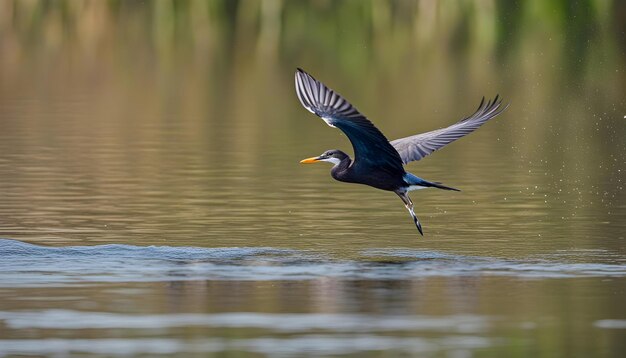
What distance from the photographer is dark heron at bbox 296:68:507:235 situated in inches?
508

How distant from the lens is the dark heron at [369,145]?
12906 millimetres

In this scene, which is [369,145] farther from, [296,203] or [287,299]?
[296,203]

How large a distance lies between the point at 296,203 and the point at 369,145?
3.09 m

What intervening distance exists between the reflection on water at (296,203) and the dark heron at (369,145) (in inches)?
20.7

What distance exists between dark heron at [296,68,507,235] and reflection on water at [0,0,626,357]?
0.53 meters

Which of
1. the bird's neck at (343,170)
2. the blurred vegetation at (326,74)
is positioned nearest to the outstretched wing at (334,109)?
the bird's neck at (343,170)

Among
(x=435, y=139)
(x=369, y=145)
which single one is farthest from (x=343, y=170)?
(x=435, y=139)

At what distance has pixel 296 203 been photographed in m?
16.8

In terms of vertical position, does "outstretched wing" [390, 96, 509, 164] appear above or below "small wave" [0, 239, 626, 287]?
above

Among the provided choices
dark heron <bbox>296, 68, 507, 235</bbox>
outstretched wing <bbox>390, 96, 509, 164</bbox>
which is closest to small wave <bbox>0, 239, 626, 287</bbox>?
dark heron <bbox>296, 68, 507, 235</bbox>

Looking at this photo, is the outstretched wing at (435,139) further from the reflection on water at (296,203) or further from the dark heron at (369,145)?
the reflection on water at (296,203)

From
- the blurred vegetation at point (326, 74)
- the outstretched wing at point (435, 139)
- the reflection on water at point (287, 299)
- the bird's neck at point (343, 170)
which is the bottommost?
the reflection on water at point (287, 299)

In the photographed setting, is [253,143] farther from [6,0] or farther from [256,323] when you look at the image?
[6,0]

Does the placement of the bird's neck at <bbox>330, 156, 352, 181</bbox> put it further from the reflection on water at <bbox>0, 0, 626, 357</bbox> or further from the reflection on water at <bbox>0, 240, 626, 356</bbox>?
the reflection on water at <bbox>0, 240, 626, 356</bbox>
